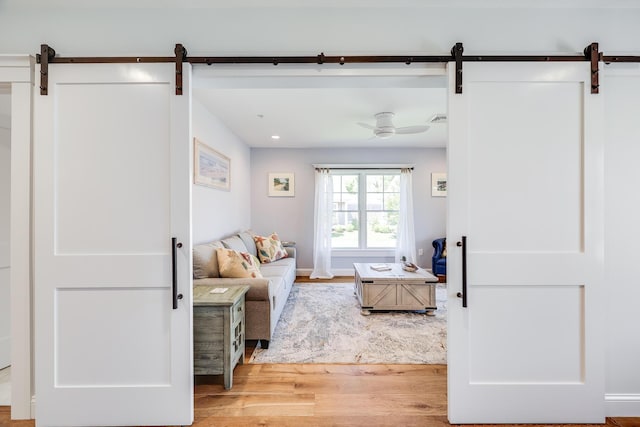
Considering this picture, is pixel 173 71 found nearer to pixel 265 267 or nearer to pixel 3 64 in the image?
pixel 3 64

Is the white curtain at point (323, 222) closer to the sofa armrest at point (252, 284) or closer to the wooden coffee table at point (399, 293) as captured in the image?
the wooden coffee table at point (399, 293)

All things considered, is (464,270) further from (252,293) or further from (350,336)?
(252,293)

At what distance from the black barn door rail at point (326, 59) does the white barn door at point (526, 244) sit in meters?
0.04

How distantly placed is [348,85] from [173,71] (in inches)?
40.4

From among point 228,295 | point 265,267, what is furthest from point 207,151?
point 228,295

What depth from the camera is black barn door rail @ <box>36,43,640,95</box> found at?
5.47 feet

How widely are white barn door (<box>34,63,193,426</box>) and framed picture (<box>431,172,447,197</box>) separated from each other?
16.4 ft

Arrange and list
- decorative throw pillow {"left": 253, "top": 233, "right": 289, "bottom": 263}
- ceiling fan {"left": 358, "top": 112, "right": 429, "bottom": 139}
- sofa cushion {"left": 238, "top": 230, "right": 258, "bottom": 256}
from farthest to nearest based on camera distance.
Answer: decorative throw pillow {"left": 253, "top": 233, "right": 289, "bottom": 263} → sofa cushion {"left": 238, "top": 230, "right": 258, "bottom": 256} → ceiling fan {"left": 358, "top": 112, "right": 429, "bottom": 139}

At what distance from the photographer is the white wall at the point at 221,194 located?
3371 millimetres

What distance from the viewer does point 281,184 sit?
572 centimetres

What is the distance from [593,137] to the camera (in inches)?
66.5

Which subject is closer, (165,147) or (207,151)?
(165,147)

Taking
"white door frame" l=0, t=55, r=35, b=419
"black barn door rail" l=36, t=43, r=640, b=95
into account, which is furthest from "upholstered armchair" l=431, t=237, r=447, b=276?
"white door frame" l=0, t=55, r=35, b=419

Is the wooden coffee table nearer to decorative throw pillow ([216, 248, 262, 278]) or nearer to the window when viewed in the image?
decorative throw pillow ([216, 248, 262, 278])
